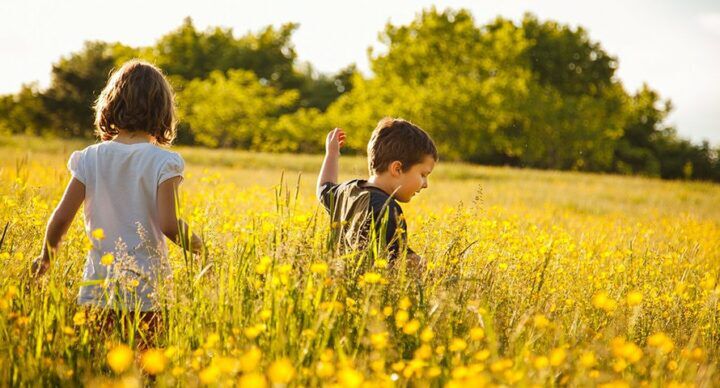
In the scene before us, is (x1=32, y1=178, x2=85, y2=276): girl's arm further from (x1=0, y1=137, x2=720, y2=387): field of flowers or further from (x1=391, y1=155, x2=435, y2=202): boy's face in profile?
(x1=391, y1=155, x2=435, y2=202): boy's face in profile

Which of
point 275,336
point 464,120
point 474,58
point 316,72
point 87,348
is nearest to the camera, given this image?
point 275,336

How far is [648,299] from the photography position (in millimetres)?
3525

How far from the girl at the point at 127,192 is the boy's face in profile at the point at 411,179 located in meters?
1.26

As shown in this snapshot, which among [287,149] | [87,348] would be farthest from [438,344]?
[287,149]

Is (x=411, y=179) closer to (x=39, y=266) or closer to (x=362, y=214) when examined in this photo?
(x=362, y=214)

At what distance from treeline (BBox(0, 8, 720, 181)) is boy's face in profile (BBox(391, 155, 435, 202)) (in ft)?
97.4

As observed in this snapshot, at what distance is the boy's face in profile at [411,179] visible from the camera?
3744mm

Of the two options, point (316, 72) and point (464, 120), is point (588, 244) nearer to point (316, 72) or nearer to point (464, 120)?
point (464, 120)

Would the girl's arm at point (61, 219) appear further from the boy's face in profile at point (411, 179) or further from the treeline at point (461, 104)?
the treeline at point (461, 104)

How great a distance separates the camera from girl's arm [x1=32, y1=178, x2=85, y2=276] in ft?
9.61

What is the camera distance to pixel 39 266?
2916mm

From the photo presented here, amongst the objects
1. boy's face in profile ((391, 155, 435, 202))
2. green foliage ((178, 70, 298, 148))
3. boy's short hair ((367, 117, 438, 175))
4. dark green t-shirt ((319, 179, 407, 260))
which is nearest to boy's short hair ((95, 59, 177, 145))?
dark green t-shirt ((319, 179, 407, 260))

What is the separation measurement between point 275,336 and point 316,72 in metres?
64.5

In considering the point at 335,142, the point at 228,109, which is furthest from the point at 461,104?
the point at 335,142
